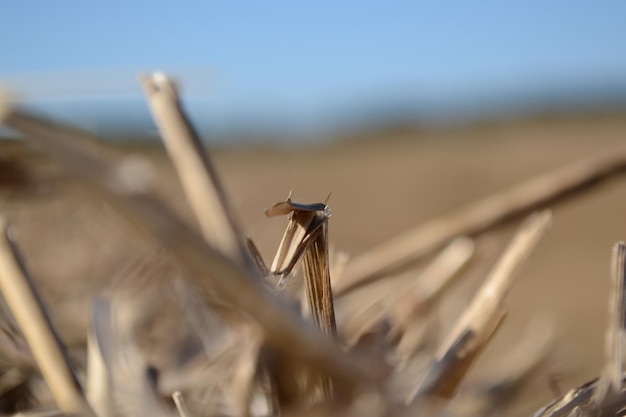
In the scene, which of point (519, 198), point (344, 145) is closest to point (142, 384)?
point (519, 198)

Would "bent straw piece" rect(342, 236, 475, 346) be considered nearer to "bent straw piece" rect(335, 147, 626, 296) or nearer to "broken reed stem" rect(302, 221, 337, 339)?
"bent straw piece" rect(335, 147, 626, 296)

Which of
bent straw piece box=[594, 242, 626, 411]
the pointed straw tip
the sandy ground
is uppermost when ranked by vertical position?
the sandy ground

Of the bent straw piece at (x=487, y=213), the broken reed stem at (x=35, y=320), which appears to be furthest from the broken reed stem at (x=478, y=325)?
the broken reed stem at (x=35, y=320)

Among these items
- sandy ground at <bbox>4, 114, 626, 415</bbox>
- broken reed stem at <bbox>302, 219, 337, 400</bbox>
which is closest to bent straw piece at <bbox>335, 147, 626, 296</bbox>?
sandy ground at <bbox>4, 114, 626, 415</bbox>

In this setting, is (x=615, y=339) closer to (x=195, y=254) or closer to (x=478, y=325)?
(x=478, y=325)

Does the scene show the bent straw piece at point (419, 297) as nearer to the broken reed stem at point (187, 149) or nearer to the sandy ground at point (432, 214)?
the sandy ground at point (432, 214)
